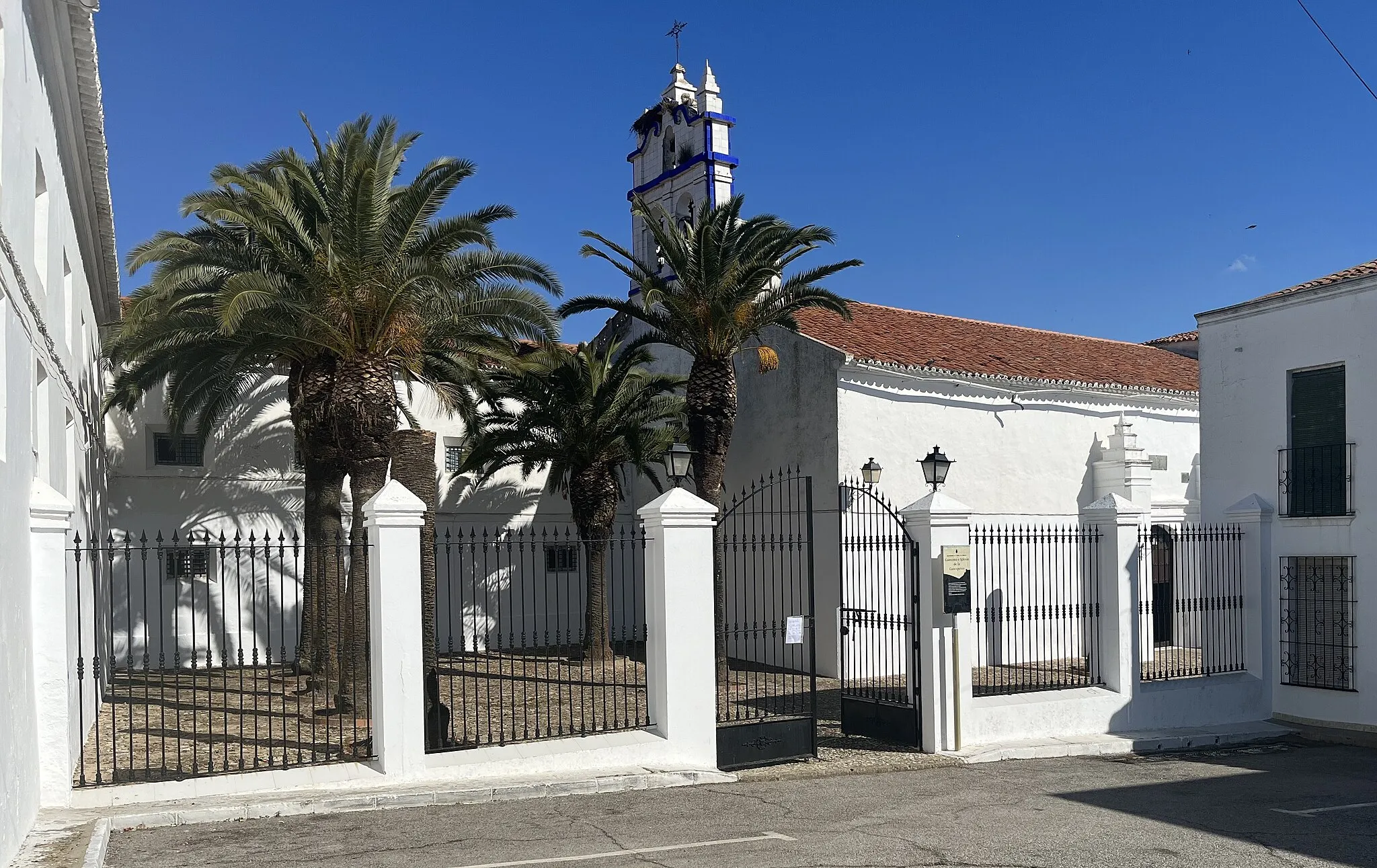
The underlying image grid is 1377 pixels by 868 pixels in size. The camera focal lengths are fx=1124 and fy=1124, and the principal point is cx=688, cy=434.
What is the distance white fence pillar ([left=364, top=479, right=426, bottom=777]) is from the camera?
9812mm

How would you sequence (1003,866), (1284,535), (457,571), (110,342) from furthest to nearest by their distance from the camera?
1. (457,571)
2. (110,342)
3. (1284,535)
4. (1003,866)

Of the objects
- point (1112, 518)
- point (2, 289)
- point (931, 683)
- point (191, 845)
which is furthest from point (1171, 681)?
point (2, 289)

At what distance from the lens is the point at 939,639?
1209 cm

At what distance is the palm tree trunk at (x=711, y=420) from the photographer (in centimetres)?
1722

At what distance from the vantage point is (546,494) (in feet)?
79.2

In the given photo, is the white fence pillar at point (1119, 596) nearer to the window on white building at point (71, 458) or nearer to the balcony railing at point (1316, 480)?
the balcony railing at point (1316, 480)

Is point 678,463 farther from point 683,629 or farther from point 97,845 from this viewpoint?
point 97,845

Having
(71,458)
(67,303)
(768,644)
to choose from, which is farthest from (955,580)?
(67,303)

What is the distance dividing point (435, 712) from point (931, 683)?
5249 mm

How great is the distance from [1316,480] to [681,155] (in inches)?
591

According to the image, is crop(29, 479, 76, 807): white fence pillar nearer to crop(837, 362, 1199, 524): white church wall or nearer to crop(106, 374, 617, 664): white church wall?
crop(106, 374, 617, 664): white church wall

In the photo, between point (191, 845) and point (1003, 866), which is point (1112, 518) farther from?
point (191, 845)

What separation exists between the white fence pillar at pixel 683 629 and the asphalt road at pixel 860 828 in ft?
2.21

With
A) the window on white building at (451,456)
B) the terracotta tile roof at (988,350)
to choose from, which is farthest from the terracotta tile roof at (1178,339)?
the window on white building at (451,456)
